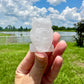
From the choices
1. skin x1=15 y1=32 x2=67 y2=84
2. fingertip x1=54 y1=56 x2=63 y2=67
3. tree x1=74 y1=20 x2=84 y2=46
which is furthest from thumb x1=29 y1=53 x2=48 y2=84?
tree x1=74 y1=20 x2=84 y2=46

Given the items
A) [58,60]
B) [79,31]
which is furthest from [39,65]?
[79,31]

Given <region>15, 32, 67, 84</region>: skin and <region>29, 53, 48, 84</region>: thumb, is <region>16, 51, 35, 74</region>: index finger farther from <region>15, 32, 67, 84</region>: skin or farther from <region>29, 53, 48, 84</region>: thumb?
<region>29, 53, 48, 84</region>: thumb

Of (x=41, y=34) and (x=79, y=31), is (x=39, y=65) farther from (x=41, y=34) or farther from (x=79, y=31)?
(x=79, y=31)

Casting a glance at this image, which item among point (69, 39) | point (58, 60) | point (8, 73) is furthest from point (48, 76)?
point (69, 39)

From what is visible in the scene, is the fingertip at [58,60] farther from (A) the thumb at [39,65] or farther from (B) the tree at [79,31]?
(B) the tree at [79,31]

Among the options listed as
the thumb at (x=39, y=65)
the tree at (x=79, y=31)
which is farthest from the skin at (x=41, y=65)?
the tree at (x=79, y=31)

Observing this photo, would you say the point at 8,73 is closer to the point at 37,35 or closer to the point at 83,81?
the point at 83,81
